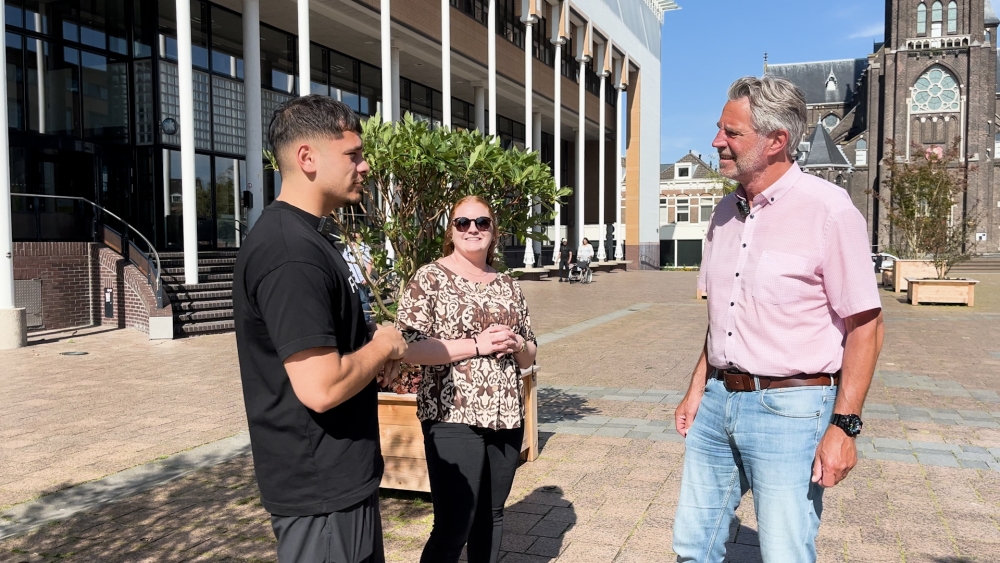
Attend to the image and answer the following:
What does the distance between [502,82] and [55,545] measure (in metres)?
28.3

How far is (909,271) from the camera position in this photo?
76.3ft

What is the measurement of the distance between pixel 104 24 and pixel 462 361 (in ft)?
58.6

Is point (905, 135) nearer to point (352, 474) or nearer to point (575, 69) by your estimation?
point (575, 69)

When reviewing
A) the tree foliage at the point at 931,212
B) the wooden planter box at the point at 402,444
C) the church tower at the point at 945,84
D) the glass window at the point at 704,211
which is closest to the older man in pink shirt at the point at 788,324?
the wooden planter box at the point at 402,444

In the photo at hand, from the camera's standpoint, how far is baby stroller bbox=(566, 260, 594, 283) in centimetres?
2966

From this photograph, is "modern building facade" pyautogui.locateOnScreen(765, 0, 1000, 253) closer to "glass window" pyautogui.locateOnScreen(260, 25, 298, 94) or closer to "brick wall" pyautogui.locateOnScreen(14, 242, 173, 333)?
"glass window" pyautogui.locateOnScreen(260, 25, 298, 94)

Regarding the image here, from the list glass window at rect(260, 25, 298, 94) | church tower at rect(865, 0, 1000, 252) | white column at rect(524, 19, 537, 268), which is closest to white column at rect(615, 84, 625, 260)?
white column at rect(524, 19, 537, 268)

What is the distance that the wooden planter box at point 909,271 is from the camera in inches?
900

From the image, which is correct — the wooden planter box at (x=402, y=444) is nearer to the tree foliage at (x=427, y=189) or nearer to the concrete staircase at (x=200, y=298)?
the tree foliage at (x=427, y=189)

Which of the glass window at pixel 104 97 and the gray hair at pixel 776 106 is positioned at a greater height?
the glass window at pixel 104 97

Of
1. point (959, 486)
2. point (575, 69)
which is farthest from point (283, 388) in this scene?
point (575, 69)

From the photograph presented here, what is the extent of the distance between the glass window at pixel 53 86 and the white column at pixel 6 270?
4.44 m

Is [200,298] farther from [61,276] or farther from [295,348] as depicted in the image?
[295,348]

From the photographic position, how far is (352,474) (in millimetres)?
2033
